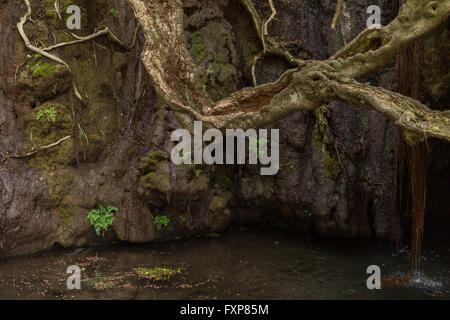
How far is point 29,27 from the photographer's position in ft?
20.9

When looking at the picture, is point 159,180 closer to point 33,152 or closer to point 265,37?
point 33,152

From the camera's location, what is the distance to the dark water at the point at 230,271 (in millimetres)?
4918

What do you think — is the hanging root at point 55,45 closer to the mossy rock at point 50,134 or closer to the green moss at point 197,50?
the mossy rock at point 50,134

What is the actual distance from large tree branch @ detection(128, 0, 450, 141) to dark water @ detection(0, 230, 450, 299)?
7.24 feet

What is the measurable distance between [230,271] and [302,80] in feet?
9.76

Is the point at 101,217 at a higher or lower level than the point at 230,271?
higher

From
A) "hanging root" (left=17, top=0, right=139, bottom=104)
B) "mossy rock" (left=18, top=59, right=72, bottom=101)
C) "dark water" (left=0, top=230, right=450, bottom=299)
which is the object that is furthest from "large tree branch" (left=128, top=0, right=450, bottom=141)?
"dark water" (left=0, top=230, right=450, bottom=299)

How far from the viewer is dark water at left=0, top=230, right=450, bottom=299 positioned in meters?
4.92

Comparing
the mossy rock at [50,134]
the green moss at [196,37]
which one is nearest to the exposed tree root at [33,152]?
the mossy rock at [50,134]

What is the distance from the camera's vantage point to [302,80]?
4617 mm

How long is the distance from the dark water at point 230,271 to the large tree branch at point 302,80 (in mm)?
2206

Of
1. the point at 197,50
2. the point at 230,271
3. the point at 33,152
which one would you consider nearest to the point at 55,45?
the point at 33,152

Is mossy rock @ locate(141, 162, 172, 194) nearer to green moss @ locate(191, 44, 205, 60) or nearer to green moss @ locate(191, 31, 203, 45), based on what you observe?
green moss @ locate(191, 44, 205, 60)
